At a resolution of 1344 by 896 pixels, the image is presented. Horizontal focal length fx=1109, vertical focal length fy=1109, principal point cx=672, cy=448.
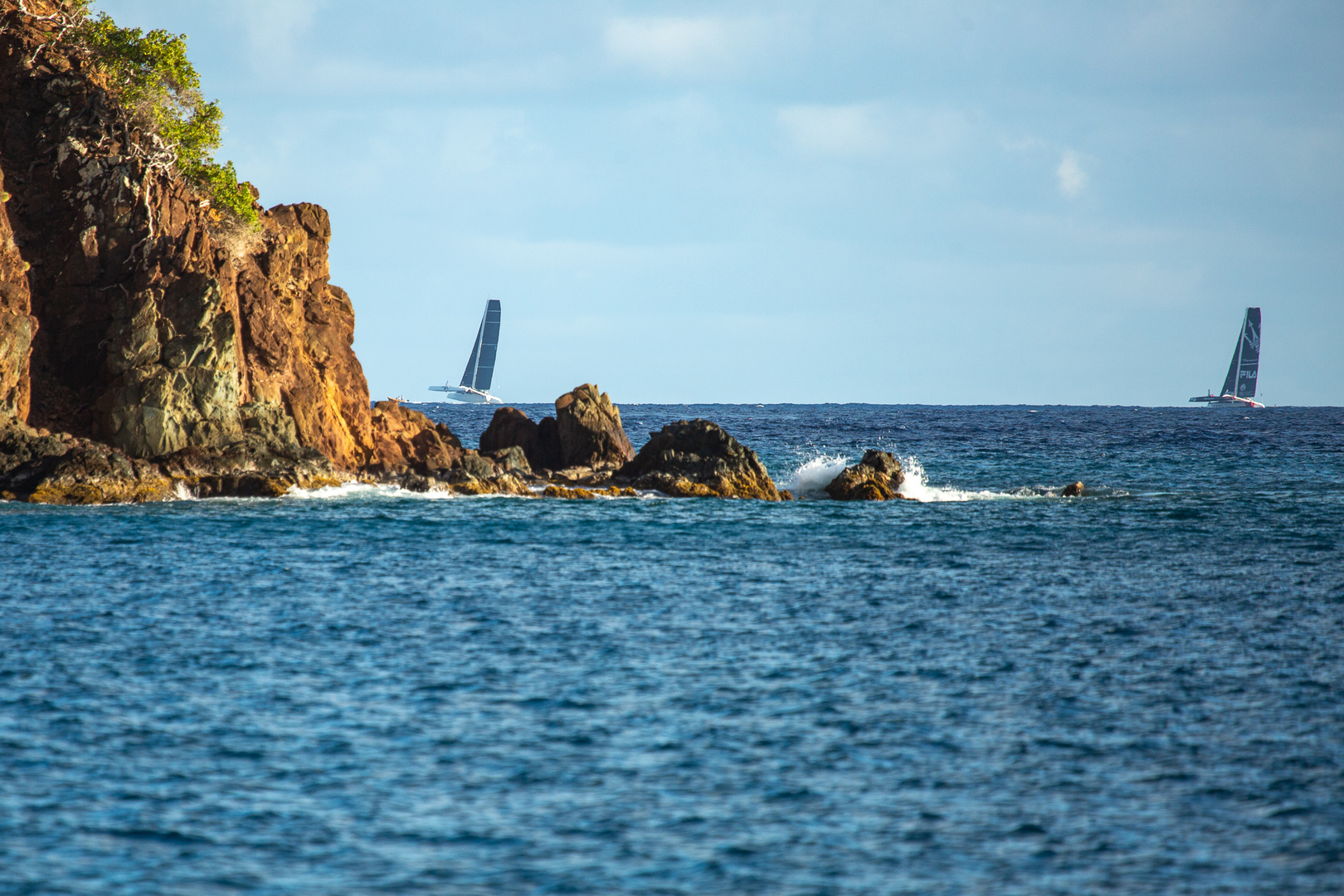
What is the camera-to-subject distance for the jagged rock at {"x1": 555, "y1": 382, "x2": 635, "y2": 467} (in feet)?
179

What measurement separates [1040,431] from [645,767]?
374ft

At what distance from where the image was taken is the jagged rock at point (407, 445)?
51.5 metres

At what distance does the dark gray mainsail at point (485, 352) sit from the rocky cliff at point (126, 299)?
11961 centimetres

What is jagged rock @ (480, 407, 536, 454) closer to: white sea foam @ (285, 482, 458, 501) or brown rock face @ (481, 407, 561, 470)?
brown rock face @ (481, 407, 561, 470)

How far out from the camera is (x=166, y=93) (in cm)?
4753

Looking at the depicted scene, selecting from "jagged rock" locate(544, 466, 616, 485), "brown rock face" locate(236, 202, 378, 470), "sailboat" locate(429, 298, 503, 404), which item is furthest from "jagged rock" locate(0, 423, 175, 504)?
"sailboat" locate(429, 298, 503, 404)

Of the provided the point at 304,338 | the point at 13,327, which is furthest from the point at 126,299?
the point at 304,338

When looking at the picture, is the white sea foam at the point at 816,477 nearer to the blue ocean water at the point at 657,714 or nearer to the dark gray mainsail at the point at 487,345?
the blue ocean water at the point at 657,714

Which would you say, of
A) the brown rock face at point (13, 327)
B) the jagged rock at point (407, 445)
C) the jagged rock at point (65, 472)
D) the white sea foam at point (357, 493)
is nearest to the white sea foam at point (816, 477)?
the jagged rock at point (407, 445)

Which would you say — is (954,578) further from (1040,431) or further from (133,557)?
(1040,431)

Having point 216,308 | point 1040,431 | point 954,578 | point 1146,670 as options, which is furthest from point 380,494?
point 1040,431

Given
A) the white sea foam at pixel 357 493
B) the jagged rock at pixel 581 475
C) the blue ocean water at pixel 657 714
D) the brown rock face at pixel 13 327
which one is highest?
the brown rock face at pixel 13 327

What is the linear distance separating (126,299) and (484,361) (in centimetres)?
14140

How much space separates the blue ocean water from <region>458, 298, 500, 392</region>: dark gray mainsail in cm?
13673
